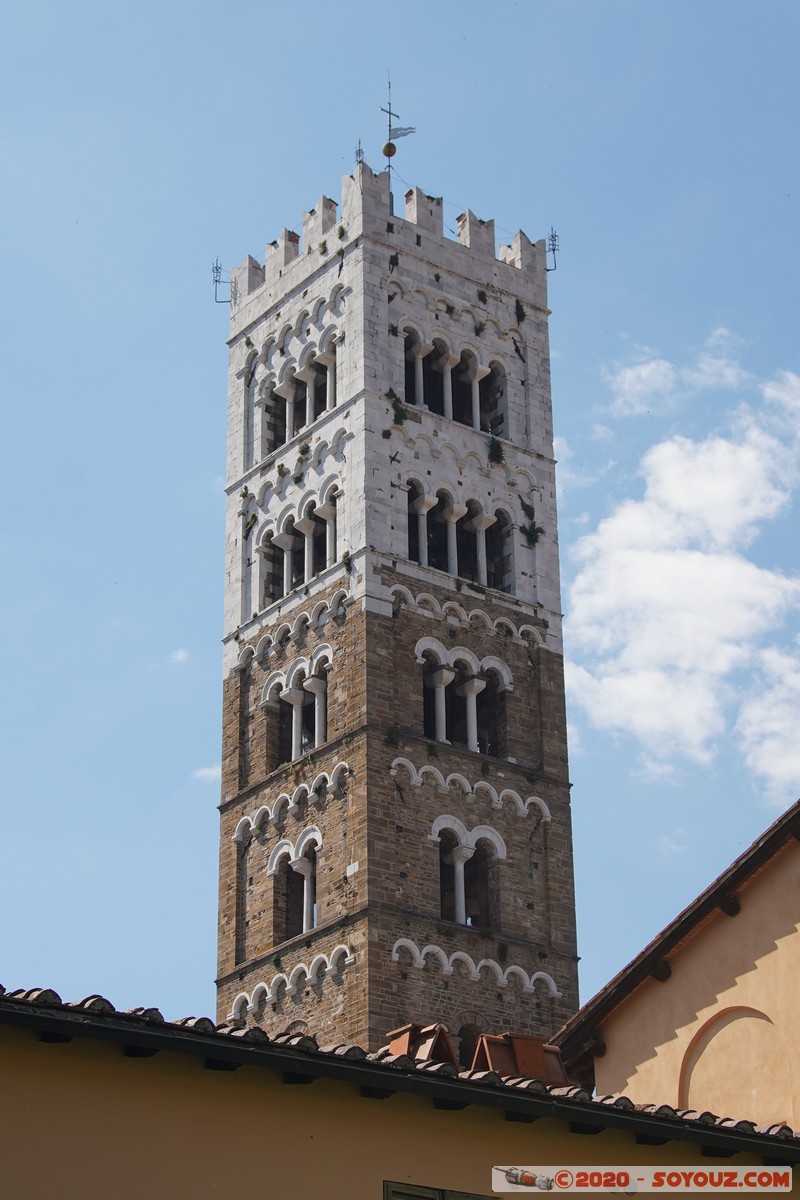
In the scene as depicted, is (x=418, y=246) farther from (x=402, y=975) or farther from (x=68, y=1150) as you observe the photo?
(x=68, y=1150)

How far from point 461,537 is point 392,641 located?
14.9 feet

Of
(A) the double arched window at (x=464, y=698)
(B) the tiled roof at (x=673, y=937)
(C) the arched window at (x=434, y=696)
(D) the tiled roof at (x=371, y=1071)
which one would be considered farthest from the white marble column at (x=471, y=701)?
(D) the tiled roof at (x=371, y=1071)

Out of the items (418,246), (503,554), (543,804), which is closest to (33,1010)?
(543,804)

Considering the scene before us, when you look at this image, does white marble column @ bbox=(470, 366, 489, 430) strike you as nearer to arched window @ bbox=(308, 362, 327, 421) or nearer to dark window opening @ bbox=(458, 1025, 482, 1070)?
arched window @ bbox=(308, 362, 327, 421)

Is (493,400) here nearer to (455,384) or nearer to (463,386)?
(463,386)

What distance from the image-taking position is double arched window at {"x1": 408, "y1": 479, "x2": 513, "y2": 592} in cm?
4759

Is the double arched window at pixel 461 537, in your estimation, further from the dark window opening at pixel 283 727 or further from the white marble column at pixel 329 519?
the dark window opening at pixel 283 727

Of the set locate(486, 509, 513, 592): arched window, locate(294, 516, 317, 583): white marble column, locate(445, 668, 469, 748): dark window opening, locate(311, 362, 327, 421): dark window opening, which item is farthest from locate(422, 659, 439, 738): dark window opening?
locate(311, 362, 327, 421): dark window opening

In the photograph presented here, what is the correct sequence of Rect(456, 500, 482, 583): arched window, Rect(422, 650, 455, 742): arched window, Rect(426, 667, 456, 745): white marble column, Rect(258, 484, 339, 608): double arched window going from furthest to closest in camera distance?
Rect(456, 500, 482, 583): arched window → Rect(258, 484, 339, 608): double arched window → Rect(422, 650, 455, 742): arched window → Rect(426, 667, 456, 745): white marble column

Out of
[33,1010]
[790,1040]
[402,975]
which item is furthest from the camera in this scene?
[402,975]

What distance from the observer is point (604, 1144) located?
791 inches

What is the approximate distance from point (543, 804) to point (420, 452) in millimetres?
8123

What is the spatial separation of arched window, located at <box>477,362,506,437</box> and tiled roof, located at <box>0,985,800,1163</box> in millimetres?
30526

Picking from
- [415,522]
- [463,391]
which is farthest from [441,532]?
[463,391]
